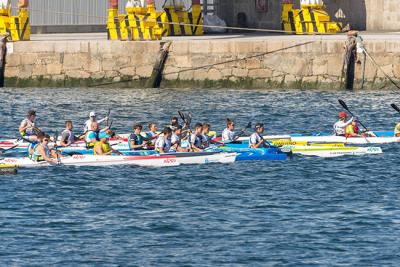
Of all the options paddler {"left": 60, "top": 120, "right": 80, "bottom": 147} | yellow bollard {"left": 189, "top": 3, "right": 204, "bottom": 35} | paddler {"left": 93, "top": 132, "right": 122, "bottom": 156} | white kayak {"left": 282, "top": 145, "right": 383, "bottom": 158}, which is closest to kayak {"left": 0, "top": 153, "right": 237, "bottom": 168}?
paddler {"left": 93, "top": 132, "right": 122, "bottom": 156}

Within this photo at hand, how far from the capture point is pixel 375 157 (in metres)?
48.0

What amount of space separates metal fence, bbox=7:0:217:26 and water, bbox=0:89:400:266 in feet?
108

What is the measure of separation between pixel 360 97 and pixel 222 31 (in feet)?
59.3

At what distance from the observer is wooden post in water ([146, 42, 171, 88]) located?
220 feet

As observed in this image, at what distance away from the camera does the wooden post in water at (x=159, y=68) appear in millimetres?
66938

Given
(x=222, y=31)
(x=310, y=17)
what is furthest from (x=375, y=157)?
(x=222, y=31)

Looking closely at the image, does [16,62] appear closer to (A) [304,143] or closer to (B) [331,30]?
(B) [331,30]

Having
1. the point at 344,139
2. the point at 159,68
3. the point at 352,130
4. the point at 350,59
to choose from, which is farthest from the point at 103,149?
the point at 159,68

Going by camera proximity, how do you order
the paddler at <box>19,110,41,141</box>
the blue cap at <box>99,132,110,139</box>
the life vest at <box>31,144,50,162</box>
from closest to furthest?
the life vest at <box>31,144,50,162</box> < the paddler at <box>19,110,41,141</box> < the blue cap at <box>99,132,110,139</box>

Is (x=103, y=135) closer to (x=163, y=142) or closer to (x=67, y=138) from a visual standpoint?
(x=67, y=138)

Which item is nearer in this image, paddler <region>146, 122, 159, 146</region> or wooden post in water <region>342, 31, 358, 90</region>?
paddler <region>146, 122, 159, 146</region>

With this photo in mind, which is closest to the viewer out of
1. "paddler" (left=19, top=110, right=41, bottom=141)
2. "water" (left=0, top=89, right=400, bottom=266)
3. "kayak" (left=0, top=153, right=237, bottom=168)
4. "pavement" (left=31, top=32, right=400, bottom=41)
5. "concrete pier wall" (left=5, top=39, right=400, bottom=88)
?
"water" (left=0, top=89, right=400, bottom=266)

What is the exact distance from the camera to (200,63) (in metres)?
66.8

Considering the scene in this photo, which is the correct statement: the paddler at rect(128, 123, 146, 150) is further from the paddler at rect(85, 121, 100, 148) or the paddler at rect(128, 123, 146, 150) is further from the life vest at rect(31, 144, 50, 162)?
the life vest at rect(31, 144, 50, 162)
